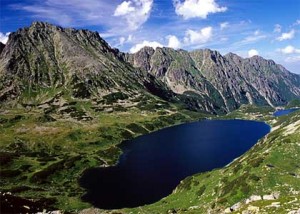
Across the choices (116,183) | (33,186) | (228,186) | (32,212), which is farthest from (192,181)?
(33,186)

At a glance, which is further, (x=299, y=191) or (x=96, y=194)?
(x=96, y=194)

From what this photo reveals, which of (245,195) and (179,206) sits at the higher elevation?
(245,195)

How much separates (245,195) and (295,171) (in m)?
19.4

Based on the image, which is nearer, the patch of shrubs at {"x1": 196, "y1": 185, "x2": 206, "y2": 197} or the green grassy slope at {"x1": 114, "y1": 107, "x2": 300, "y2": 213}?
the green grassy slope at {"x1": 114, "y1": 107, "x2": 300, "y2": 213}

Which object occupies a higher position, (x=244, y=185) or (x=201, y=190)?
(x=244, y=185)

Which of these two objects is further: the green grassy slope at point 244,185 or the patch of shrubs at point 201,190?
the patch of shrubs at point 201,190

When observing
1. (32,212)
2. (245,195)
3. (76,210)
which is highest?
(32,212)

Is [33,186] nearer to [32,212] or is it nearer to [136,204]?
[136,204]

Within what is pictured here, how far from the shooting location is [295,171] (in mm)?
102062

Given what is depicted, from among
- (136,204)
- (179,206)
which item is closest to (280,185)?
(179,206)

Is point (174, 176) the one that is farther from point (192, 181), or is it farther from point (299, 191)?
point (299, 191)

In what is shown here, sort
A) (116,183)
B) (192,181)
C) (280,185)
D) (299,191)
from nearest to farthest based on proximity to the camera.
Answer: (299,191) → (280,185) → (192,181) → (116,183)

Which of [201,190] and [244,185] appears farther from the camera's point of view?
[201,190]

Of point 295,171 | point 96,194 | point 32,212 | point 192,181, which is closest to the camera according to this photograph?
point 32,212
